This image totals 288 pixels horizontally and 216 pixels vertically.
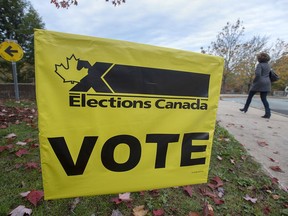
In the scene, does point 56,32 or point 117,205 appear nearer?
point 56,32

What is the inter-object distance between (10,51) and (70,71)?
540 cm

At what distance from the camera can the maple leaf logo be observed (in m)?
1.09

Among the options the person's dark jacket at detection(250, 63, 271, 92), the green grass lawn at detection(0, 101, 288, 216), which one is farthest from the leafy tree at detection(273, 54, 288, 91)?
the green grass lawn at detection(0, 101, 288, 216)

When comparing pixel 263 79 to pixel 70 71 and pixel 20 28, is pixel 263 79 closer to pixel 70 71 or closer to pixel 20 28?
pixel 70 71

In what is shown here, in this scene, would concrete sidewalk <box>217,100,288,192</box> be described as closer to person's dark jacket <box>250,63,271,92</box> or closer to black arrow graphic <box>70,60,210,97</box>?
person's dark jacket <box>250,63,271,92</box>

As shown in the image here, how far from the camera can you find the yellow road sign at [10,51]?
5309 millimetres

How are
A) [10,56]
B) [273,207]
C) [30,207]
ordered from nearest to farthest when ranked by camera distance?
1. [30,207]
2. [273,207]
3. [10,56]

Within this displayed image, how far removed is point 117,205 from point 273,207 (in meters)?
1.45

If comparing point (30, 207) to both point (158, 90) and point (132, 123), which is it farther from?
point (158, 90)

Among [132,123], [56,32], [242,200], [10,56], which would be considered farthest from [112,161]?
[10,56]

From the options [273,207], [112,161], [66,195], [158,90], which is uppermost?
[158,90]

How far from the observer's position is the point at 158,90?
A: 1299mm

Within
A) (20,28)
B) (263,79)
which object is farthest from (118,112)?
(20,28)

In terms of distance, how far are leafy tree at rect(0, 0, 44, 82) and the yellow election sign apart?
47.7 ft
